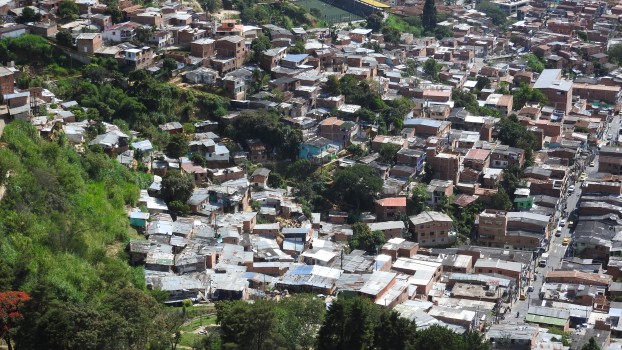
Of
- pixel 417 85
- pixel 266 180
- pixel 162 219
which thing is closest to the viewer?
pixel 162 219

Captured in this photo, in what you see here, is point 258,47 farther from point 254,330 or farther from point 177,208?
point 254,330

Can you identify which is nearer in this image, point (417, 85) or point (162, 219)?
point (162, 219)

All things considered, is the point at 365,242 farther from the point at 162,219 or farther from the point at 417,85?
the point at 417,85

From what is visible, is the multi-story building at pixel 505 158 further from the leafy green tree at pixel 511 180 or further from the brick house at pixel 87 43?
the brick house at pixel 87 43

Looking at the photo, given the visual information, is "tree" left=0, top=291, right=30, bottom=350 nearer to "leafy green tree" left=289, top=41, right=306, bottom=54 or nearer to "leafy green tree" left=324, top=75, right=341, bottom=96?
"leafy green tree" left=324, top=75, right=341, bottom=96

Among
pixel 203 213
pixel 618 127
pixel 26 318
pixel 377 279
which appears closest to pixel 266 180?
pixel 203 213

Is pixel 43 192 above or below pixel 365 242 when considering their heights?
above

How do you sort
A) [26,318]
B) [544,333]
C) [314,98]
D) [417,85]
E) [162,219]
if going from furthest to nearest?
[417,85] < [314,98] < [162,219] < [544,333] < [26,318]
